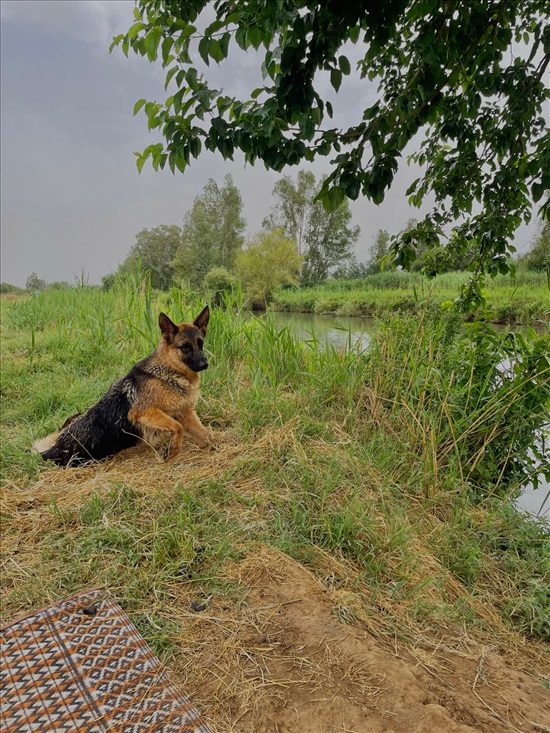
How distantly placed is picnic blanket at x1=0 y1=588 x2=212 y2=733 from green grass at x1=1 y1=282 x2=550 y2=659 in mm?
104

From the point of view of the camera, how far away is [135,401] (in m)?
2.80

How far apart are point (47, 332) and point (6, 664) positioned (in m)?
4.84

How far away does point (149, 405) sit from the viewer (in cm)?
277

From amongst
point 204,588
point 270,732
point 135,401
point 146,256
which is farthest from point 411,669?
point 146,256

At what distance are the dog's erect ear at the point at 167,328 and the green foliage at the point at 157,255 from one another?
8.55ft

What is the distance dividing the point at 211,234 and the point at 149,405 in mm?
7493

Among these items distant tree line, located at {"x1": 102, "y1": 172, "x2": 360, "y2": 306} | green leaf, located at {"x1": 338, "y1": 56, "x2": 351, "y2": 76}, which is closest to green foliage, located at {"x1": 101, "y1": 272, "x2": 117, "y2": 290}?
distant tree line, located at {"x1": 102, "y1": 172, "x2": 360, "y2": 306}

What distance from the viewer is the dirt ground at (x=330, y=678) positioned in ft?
4.33

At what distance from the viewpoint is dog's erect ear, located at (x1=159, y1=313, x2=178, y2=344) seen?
2.72m

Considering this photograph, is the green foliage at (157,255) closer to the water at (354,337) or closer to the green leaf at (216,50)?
the water at (354,337)

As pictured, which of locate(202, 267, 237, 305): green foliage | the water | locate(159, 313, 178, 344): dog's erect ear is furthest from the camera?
locate(202, 267, 237, 305): green foliage

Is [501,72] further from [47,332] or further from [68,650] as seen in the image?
[47,332]

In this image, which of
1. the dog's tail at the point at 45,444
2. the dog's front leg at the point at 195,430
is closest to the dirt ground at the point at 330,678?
the dog's front leg at the point at 195,430

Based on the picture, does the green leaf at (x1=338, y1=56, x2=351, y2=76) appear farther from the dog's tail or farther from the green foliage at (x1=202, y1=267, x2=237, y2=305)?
the green foliage at (x1=202, y1=267, x2=237, y2=305)
